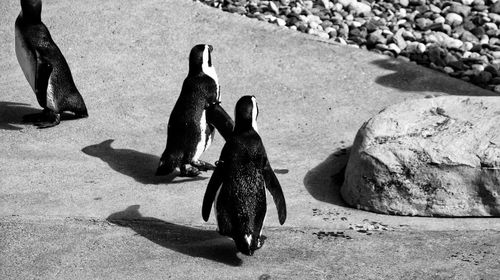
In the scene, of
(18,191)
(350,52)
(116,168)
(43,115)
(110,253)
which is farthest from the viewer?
(350,52)

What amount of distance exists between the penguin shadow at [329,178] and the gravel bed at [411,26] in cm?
193

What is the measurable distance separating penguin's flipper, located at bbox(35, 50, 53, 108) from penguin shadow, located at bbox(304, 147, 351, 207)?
2.21 metres

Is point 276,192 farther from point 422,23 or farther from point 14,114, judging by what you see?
point 422,23

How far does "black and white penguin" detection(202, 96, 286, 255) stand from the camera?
508cm

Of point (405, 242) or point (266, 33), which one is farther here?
point (266, 33)

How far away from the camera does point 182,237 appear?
538 cm

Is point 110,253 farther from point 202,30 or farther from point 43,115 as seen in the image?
point 202,30

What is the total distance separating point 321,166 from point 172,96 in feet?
5.67

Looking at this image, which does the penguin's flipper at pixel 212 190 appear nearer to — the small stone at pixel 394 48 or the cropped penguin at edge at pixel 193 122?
the cropped penguin at edge at pixel 193 122

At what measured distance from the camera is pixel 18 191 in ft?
19.7

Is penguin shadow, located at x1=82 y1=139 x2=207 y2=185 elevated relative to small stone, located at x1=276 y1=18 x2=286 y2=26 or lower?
lower

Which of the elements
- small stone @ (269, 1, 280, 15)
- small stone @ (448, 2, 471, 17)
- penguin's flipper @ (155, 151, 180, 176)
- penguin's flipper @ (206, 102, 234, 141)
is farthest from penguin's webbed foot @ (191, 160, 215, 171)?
small stone @ (448, 2, 471, 17)

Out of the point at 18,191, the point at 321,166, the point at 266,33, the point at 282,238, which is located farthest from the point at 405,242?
the point at 266,33

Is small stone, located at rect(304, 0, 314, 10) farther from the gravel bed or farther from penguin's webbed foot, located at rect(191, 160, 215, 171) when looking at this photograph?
penguin's webbed foot, located at rect(191, 160, 215, 171)
